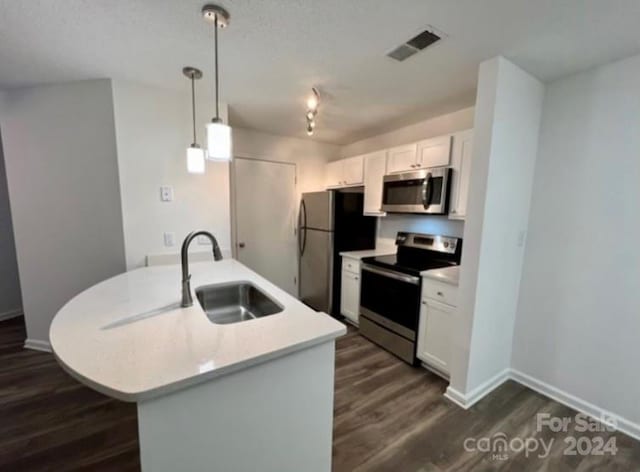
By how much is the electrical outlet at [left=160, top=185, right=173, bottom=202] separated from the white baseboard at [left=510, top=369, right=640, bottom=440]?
129 inches

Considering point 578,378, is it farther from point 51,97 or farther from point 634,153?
point 51,97

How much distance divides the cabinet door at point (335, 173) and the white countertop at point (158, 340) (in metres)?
2.44

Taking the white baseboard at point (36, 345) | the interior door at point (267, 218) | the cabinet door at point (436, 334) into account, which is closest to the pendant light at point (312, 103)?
the interior door at point (267, 218)

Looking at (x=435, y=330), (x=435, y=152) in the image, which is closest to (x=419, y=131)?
(x=435, y=152)

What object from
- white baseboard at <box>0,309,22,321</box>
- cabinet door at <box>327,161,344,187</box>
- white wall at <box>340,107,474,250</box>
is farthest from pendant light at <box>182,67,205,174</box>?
white baseboard at <box>0,309,22,321</box>

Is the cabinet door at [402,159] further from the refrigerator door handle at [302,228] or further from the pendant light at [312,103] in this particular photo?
the refrigerator door handle at [302,228]

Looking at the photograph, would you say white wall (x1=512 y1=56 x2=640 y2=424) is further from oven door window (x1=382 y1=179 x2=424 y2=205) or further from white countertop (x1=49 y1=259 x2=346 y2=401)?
white countertop (x1=49 y1=259 x2=346 y2=401)

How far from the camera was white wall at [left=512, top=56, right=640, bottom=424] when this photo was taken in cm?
170

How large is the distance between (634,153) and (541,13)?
111 cm

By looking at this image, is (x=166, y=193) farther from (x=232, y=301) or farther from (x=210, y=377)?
(x=210, y=377)

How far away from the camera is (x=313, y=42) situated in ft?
5.14

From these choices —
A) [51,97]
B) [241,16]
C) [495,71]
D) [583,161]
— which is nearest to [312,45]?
[241,16]

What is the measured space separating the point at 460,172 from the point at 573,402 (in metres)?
1.88

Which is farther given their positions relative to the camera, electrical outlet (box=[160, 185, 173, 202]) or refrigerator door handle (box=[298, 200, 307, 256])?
refrigerator door handle (box=[298, 200, 307, 256])
